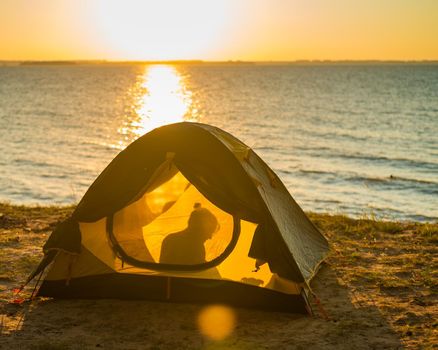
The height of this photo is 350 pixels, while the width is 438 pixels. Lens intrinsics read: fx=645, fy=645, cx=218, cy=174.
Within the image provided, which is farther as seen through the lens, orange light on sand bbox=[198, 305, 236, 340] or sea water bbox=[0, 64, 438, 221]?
sea water bbox=[0, 64, 438, 221]

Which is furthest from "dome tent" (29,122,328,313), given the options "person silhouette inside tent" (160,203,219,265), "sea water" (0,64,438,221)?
"sea water" (0,64,438,221)

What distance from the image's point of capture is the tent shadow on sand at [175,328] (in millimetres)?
6609

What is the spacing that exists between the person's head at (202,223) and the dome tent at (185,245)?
0.05 metres

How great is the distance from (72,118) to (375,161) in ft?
93.0

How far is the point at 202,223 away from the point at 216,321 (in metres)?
1.41

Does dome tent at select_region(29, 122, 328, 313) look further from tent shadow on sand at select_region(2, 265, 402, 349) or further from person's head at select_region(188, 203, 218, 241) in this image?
tent shadow on sand at select_region(2, 265, 402, 349)

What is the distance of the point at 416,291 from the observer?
8172 millimetres

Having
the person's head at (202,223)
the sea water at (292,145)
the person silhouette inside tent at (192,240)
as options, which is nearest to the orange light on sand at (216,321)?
the person silhouette inside tent at (192,240)

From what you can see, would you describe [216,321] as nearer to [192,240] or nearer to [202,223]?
[192,240]

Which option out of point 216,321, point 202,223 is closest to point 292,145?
point 202,223

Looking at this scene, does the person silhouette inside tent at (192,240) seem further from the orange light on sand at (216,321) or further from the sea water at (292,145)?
the sea water at (292,145)

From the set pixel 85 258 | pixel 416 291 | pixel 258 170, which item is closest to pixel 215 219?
pixel 258 170

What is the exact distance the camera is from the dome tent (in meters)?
7.56

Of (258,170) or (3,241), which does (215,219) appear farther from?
(3,241)
